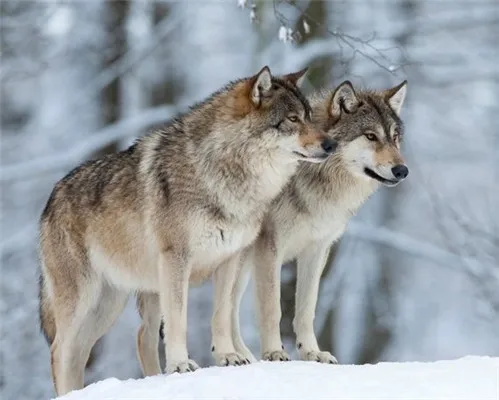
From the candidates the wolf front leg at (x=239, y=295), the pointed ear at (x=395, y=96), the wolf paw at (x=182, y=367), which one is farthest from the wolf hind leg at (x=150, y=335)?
the pointed ear at (x=395, y=96)

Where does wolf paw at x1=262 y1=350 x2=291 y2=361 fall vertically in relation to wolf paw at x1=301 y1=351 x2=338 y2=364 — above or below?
above

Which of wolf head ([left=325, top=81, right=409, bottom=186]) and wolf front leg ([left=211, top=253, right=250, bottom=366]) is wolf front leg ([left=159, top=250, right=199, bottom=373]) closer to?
wolf front leg ([left=211, top=253, right=250, bottom=366])

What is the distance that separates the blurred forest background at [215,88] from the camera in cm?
1502

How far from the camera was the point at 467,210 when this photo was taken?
57.8ft

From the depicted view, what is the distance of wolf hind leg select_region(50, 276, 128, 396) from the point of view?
7781 millimetres

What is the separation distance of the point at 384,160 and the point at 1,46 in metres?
10.6

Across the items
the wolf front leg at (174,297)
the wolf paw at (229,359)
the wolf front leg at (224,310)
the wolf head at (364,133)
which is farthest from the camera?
the wolf head at (364,133)

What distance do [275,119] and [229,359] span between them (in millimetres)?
1503

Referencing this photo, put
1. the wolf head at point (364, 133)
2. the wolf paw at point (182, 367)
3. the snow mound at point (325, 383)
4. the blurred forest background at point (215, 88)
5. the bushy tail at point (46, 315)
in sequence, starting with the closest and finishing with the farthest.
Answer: the snow mound at point (325, 383) < the wolf paw at point (182, 367) < the wolf head at point (364, 133) < the bushy tail at point (46, 315) < the blurred forest background at point (215, 88)

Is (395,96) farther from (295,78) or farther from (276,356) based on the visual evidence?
(276,356)

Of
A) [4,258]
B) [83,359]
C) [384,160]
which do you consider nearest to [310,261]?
[384,160]

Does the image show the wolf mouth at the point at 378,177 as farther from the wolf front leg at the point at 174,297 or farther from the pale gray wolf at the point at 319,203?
the wolf front leg at the point at 174,297

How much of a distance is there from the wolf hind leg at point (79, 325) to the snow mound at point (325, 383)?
1582 mm

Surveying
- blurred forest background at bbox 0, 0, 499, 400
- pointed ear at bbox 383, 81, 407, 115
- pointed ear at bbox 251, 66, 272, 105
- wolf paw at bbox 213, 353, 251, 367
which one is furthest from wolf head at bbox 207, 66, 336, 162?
blurred forest background at bbox 0, 0, 499, 400
